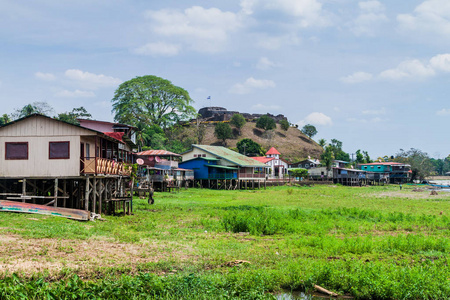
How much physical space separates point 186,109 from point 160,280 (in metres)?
84.4

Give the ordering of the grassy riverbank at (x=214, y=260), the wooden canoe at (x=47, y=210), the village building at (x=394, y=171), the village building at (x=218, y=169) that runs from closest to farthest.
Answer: the grassy riverbank at (x=214, y=260) → the wooden canoe at (x=47, y=210) → the village building at (x=218, y=169) → the village building at (x=394, y=171)

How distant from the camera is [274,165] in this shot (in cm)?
9319

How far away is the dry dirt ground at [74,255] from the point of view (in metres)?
11.8

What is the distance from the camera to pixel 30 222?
18.8 m

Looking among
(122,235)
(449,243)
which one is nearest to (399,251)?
(449,243)

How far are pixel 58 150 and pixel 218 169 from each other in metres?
44.0

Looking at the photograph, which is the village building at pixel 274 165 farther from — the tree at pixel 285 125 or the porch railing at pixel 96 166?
the porch railing at pixel 96 166

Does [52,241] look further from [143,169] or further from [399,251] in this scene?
[143,169]

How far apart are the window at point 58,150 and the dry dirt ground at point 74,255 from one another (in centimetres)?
1017

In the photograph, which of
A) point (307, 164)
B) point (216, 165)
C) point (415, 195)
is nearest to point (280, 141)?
point (307, 164)

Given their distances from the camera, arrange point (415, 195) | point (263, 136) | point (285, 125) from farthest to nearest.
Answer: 1. point (285, 125)
2. point (263, 136)
3. point (415, 195)

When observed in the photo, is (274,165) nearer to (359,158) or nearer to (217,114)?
(217,114)

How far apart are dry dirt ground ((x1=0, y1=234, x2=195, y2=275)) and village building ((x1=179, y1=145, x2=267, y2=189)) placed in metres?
50.6

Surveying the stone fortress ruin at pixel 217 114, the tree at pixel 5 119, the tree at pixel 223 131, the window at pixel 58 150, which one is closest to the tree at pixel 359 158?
the stone fortress ruin at pixel 217 114
